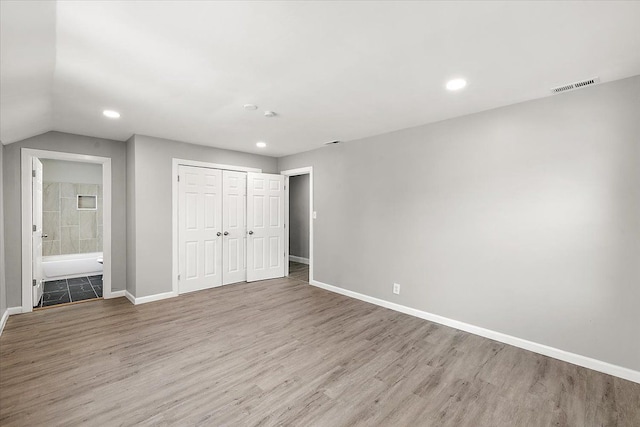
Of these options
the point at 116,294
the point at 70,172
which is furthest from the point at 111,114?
the point at 70,172

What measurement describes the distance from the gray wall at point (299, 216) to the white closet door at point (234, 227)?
7.68 ft

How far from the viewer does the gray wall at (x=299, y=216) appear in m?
7.26

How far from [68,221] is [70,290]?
2.20 metres

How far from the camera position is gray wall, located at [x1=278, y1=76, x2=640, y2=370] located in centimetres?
231

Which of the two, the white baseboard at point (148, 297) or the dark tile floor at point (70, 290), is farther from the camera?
the dark tile floor at point (70, 290)

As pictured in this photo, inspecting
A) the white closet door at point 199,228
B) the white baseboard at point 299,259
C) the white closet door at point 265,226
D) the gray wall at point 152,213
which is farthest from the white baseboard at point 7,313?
the white baseboard at point 299,259

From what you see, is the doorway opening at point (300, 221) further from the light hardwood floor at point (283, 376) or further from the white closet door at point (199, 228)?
the light hardwood floor at point (283, 376)

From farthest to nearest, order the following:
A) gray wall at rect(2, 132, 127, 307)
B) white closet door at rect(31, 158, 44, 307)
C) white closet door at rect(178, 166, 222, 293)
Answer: white closet door at rect(178, 166, 222, 293) < white closet door at rect(31, 158, 44, 307) < gray wall at rect(2, 132, 127, 307)

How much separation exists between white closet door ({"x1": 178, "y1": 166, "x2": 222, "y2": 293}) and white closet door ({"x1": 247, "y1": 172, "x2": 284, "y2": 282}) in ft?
1.88

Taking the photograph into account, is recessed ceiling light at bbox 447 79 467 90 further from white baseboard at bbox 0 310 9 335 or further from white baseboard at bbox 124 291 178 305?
white baseboard at bbox 0 310 9 335

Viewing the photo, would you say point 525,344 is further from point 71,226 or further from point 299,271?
point 71,226

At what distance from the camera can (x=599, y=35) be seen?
173cm

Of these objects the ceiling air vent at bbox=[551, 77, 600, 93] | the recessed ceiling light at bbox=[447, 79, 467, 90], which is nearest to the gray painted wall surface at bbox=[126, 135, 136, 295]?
the recessed ceiling light at bbox=[447, 79, 467, 90]

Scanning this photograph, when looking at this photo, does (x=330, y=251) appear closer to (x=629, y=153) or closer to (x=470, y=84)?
(x=470, y=84)
